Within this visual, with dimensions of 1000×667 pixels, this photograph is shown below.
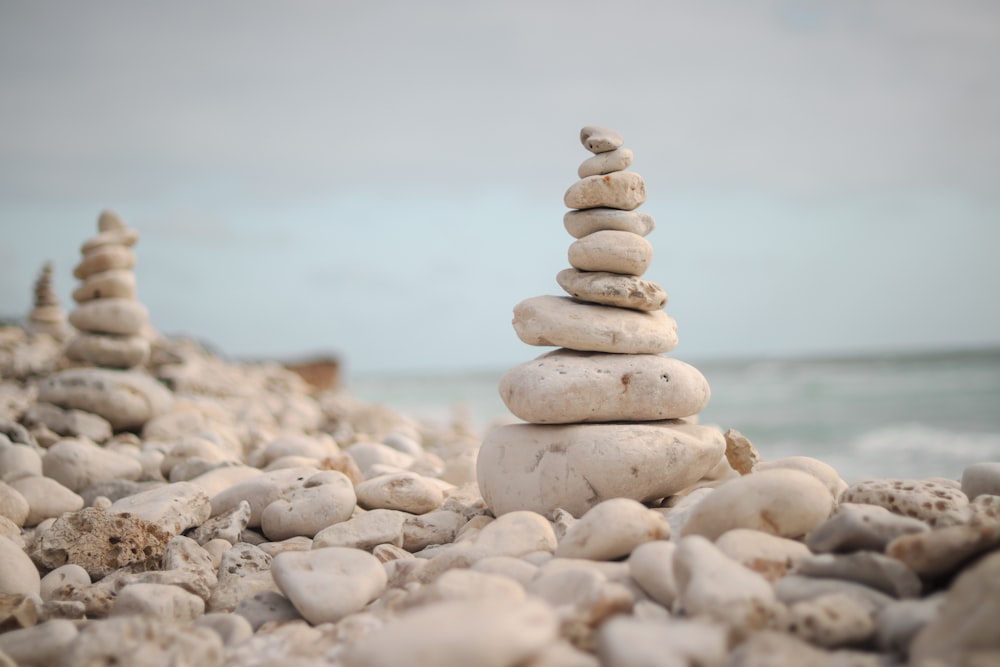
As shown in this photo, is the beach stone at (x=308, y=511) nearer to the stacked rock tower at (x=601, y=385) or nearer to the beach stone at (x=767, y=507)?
the stacked rock tower at (x=601, y=385)

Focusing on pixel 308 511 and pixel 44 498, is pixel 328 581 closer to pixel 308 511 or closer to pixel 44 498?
pixel 308 511

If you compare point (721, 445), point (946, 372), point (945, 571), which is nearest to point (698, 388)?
point (721, 445)

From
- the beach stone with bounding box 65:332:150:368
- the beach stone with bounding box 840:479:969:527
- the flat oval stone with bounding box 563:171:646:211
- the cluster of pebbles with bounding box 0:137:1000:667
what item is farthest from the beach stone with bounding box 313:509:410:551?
the beach stone with bounding box 65:332:150:368

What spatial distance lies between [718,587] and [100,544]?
356 centimetres

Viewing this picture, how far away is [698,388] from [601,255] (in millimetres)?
1065

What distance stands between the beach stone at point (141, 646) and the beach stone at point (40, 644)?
0.47 ft

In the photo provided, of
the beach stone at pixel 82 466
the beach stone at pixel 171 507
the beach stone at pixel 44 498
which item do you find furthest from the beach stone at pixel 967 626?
the beach stone at pixel 82 466

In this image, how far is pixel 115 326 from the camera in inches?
404

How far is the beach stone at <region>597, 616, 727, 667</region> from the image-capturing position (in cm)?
268

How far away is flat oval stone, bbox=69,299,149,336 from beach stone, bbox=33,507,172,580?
19.6 feet

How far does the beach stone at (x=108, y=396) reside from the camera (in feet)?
30.3

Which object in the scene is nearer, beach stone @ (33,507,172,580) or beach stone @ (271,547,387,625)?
beach stone @ (271,547,387,625)

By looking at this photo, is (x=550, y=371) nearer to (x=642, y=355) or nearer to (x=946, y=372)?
(x=642, y=355)

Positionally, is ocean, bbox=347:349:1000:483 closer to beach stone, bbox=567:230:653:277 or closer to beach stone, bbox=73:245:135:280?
beach stone, bbox=567:230:653:277
